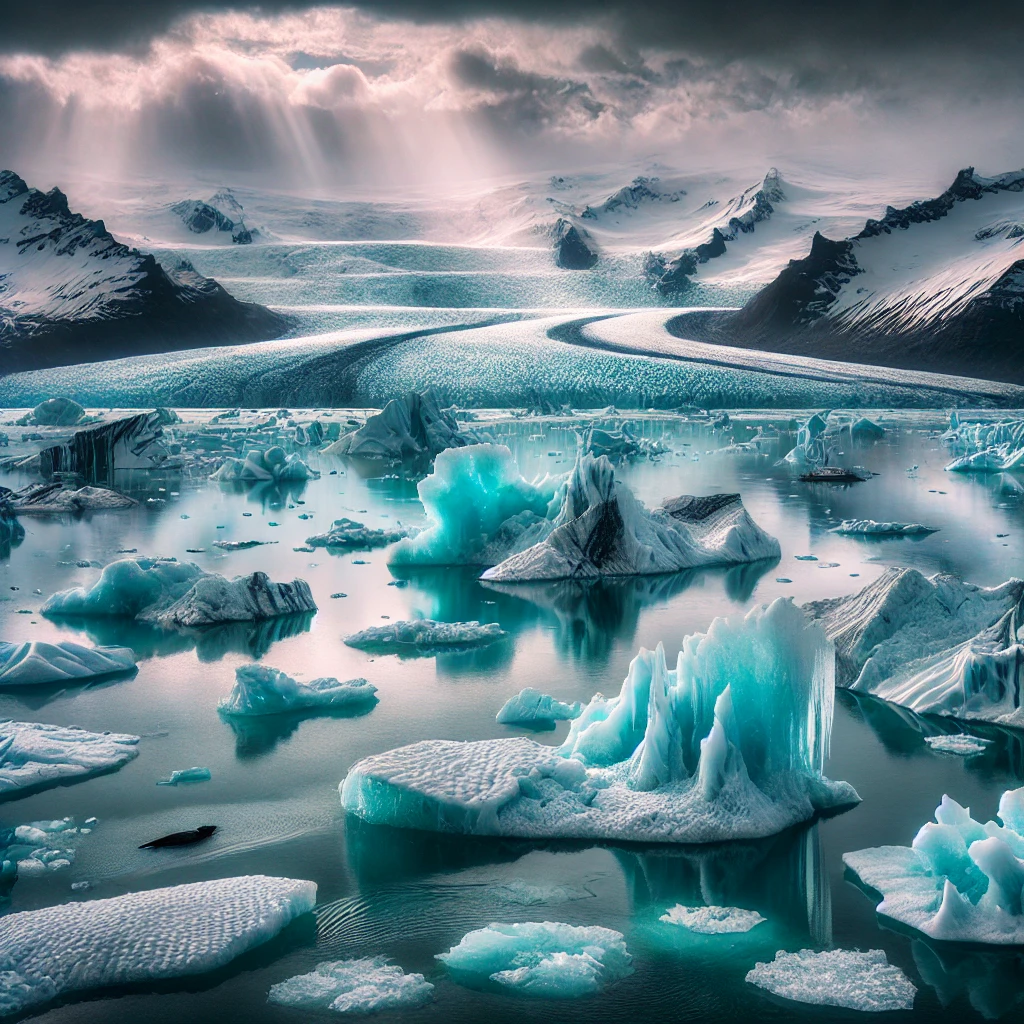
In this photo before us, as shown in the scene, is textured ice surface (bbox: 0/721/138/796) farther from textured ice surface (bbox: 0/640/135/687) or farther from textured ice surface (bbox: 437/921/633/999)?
textured ice surface (bbox: 437/921/633/999)

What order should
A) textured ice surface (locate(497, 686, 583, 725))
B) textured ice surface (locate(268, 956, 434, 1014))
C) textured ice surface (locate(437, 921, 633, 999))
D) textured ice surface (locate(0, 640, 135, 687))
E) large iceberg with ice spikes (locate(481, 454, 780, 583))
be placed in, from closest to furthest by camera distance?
textured ice surface (locate(268, 956, 434, 1014))
textured ice surface (locate(437, 921, 633, 999))
textured ice surface (locate(497, 686, 583, 725))
textured ice surface (locate(0, 640, 135, 687))
large iceberg with ice spikes (locate(481, 454, 780, 583))

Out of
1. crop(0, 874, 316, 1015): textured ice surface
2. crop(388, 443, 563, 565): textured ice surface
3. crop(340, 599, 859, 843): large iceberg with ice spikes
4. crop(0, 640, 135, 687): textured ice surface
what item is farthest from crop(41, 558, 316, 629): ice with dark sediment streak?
crop(0, 874, 316, 1015): textured ice surface

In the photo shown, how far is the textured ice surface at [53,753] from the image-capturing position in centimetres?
842

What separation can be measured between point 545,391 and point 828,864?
1684 inches

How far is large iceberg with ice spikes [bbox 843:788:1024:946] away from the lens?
6008 millimetres

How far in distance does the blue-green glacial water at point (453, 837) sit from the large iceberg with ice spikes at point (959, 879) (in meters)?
0.13

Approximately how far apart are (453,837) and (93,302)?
60810 mm

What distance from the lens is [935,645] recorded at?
10469 mm

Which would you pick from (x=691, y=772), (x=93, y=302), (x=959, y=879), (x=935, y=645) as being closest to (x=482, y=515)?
(x=935, y=645)

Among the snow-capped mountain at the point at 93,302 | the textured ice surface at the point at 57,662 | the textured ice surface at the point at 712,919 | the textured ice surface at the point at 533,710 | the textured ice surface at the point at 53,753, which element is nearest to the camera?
the textured ice surface at the point at 712,919

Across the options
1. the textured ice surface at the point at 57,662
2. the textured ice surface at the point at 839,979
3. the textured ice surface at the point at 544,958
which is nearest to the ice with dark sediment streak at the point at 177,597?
the textured ice surface at the point at 57,662

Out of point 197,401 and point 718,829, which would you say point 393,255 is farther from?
point 718,829

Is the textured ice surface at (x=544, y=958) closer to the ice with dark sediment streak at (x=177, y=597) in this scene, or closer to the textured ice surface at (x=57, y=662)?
the textured ice surface at (x=57, y=662)

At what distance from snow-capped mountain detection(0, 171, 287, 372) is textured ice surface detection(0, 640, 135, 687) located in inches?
1993
